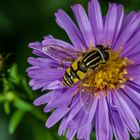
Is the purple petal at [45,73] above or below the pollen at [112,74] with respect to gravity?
above

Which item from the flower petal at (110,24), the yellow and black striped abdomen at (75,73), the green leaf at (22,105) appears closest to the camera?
the yellow and black striped abdomen at (75,73)

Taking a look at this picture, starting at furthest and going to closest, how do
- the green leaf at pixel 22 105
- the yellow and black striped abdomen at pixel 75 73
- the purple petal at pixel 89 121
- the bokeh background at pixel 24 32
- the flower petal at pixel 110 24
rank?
the bokeh background at pixel 24 32, the green leaf at pixel 22 105, the flower petal at pixel 110 24, the purple petal at pixel 89 121, the yellow and black striped abdomen at pixel 75 73

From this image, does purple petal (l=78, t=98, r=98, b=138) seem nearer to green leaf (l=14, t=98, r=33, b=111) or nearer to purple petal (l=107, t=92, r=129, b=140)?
purple petal (l=107, t=92, r=129, b=140)

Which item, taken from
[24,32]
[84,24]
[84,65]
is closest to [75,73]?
[84,65]

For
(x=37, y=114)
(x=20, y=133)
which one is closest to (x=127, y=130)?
(x=37, y=114)

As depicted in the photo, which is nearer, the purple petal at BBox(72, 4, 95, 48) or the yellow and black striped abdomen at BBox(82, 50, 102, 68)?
the yellow and black striped abdomen at BBox(82, 50, 102, 68)

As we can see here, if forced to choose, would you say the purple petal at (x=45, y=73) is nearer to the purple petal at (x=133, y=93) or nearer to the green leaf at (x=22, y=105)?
the purple petal at (x=133, y=93)

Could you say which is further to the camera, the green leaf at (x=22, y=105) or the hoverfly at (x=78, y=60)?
the green leaf at (x=22, y=105)

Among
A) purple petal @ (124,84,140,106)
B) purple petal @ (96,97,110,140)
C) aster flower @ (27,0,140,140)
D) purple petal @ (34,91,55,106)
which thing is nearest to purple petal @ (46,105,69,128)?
aster flower @ (27,0,140,140)

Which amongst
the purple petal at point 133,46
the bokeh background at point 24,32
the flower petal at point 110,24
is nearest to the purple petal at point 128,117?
the purple petal at point 133,46
